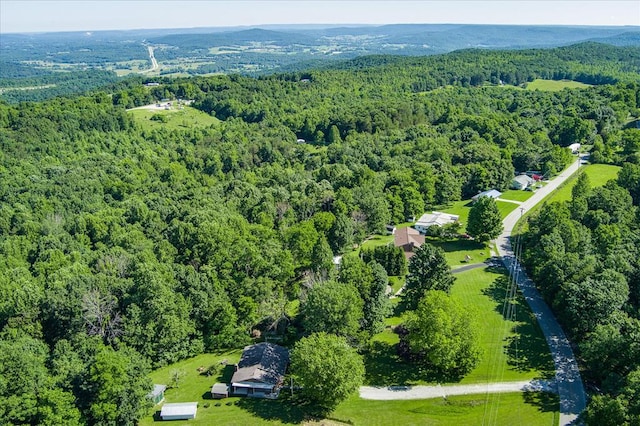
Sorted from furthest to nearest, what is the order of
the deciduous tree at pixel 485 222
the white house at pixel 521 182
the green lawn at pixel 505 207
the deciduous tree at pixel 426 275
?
the white house at pixel 521 182, the green lawn at pixel 505 207, the deciduous tree at pixel 485 222, the deciduous tree at pixel 426 275

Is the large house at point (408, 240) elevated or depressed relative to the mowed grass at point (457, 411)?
elevated

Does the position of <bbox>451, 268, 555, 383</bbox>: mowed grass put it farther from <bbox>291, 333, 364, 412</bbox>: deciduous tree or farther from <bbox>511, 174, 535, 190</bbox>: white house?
<bbox>511, 174, 535, 190</bbox>: white house

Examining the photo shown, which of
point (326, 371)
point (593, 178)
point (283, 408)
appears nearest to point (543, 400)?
point (326, 371)

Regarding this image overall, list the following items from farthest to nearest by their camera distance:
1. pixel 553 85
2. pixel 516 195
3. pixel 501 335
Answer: pixel 553 85 → pixel 516 195 → pixel 501 335

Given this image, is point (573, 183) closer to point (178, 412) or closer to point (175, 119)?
point (178, 412)

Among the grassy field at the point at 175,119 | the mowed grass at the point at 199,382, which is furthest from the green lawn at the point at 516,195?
the grassy field at the point at 175,119

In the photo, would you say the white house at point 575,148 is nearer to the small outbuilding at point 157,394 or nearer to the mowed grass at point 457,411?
the mowed grass at point 457,411

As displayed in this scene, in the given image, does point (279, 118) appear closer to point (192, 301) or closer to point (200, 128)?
point (200, 128)
